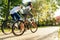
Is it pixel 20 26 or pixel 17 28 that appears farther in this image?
pixel 20 26

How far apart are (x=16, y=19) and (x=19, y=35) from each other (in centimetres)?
84

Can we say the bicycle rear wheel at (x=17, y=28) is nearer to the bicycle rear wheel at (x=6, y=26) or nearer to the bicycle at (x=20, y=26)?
the bicycle at (x=20, y=26)

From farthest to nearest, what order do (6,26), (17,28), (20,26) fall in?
1. (6,26)
2. (20,26)
3. (17,28)

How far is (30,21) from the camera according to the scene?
1316 cm

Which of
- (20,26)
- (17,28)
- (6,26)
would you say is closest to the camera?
(17,28)

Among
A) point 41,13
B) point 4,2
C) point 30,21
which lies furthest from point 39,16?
point 30,21

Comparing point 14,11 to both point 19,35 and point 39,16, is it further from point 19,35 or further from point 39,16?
point 39,16

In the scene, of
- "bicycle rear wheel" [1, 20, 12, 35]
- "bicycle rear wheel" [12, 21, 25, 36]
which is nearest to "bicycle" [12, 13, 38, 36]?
"bicycle rear wheel" [12, 21, 25, 36]

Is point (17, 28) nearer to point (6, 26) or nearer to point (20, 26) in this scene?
point (20, 26)

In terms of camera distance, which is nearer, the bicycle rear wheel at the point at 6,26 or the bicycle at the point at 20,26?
the bicycle at the point at 20,26

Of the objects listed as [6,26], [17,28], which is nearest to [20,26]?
[17,28]

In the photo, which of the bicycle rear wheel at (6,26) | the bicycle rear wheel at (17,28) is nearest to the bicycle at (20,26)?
the bicycle rear wheel at (17,28)

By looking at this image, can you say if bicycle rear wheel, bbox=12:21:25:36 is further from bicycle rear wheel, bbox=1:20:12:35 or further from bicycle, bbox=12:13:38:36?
bicycle rear wheel, bbox=1:20:12:35

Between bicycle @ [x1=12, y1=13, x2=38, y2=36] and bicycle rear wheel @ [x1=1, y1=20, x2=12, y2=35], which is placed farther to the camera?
bicycle rear wheel @ [x1=1, y1=20, x2=12, y2=35]
